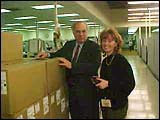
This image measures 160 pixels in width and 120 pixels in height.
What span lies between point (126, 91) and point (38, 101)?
0.55m

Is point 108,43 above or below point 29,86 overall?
above

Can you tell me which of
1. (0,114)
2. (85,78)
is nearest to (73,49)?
(85,78)

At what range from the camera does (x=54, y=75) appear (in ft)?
5.60

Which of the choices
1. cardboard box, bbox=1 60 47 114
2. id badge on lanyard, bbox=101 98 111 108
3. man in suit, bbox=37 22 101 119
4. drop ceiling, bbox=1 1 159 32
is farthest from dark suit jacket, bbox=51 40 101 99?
cardboard box, bbox=1 60 47 114

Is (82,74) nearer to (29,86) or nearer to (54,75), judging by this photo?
(54,75)

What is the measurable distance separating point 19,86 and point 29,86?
111 millimetres

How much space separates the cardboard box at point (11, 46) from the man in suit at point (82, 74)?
32 cm

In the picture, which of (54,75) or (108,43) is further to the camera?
(54,75)

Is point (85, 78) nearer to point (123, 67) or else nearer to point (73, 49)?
point (73, 49)

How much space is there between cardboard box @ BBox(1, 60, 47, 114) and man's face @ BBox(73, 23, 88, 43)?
19.8 inches

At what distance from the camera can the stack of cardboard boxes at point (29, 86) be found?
1.13 m

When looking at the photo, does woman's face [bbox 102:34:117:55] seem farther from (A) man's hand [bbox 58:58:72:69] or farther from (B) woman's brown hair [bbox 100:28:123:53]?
(A) man's hand [bbox 58:58:72:69]

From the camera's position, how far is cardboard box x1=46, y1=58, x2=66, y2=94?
1.61 meters

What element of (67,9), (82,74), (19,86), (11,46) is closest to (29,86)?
(19,86)
